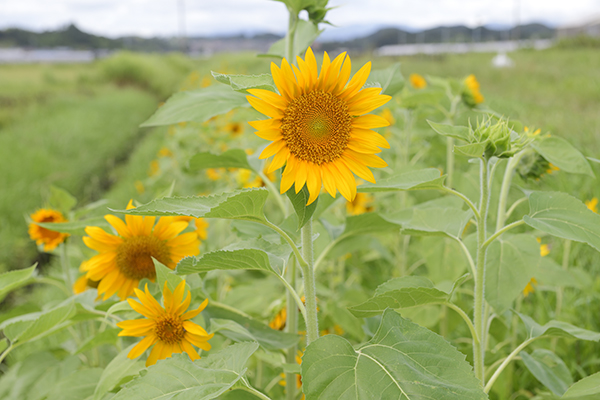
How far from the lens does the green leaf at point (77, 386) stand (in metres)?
0.80

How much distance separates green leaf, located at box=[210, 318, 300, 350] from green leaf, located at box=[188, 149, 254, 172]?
1.13 feet

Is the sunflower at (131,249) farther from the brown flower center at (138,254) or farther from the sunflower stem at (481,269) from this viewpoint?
the sunflower stem at (481,269)

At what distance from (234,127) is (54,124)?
17.1 feet

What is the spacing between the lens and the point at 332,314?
1198 millimetres

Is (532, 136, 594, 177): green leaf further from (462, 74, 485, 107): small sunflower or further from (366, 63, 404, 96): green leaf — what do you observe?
(462, 74, 485, 107): small sunflower

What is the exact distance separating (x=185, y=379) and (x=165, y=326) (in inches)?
6.3

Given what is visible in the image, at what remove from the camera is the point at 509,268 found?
783 mm

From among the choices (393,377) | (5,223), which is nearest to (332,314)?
(393,377)

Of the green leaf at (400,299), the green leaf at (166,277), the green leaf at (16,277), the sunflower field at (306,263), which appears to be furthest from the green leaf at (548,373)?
the green leaf at (16,277)

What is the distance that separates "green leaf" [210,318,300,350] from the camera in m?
0.73

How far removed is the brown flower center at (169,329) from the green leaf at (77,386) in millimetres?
216

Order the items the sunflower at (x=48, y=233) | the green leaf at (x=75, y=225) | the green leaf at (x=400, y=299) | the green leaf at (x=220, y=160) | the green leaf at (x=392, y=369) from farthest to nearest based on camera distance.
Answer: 1. the sunflower at (x=48, y=233)
2. the green leaf at (x=220, y=160)
3. the green leaf at (x=75, y=225)
4. the green leaf at (x=400, y=299)
5. the green leaf at (x=392, y=369)

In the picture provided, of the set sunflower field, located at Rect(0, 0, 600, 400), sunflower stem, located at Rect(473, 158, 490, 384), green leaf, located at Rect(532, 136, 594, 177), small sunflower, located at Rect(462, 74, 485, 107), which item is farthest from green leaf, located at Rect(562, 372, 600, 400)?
small sunflower, located at Rect(462, 74, 485, 107)

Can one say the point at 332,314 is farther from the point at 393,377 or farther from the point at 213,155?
the point at 393,377
